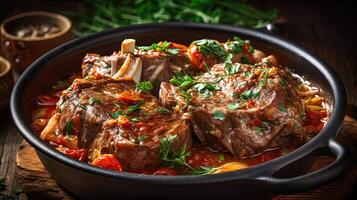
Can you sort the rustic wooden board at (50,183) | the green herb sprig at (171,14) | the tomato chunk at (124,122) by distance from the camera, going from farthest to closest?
the green herb sprig at (171,14) → the rustic wooden board at (50,183) → the tomato chunk at (124,122)

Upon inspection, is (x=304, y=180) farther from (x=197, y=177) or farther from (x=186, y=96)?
(x=186, y=96)

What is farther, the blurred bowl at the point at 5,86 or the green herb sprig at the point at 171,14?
the green herb sprig at the point at 171,14

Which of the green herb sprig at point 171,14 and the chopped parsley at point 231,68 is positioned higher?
the chopped parsley at point 231,68

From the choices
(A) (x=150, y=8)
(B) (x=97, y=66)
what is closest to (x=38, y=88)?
(B) (x=97, y=66)

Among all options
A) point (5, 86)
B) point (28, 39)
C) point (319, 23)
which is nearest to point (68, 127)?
point (5, 86)

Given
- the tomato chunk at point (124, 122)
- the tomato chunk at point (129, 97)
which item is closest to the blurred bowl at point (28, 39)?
the tomato chunk at point (129, 97)

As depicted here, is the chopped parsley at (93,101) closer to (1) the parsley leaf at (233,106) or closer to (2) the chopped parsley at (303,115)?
(1) the parsley leaf at (233,106)
